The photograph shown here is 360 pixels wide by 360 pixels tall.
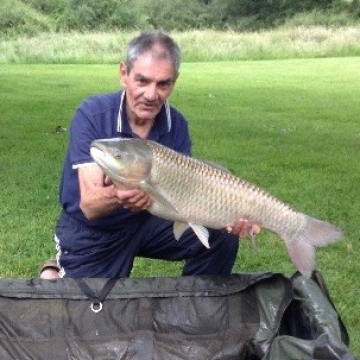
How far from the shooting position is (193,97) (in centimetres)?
1252

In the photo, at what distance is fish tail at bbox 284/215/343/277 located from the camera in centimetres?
282

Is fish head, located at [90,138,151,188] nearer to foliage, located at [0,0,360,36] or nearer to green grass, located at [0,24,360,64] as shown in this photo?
green grass, located at [0,24,360,64]

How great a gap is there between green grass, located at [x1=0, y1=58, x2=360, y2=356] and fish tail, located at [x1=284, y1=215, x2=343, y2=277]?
74 cm

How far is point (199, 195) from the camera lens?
2742 mm

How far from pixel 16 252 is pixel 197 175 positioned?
203 centimetres

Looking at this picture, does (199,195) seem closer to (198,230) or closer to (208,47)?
(198,230)

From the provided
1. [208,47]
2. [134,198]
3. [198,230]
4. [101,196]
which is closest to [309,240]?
[198,230]

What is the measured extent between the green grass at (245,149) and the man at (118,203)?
0.70m

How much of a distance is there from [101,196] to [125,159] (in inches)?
14.2

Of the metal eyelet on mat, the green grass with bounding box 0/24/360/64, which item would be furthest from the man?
the green grass with bounding box 0/24/360/64

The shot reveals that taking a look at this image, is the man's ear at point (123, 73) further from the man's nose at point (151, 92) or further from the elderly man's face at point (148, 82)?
the man's nose at point (151, 92)

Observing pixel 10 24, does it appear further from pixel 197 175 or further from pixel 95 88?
pixel 197 175

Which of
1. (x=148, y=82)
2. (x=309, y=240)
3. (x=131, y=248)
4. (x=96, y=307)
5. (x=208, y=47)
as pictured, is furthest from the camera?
(x=208, y=47)

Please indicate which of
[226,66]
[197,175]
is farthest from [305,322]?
[226,66]
